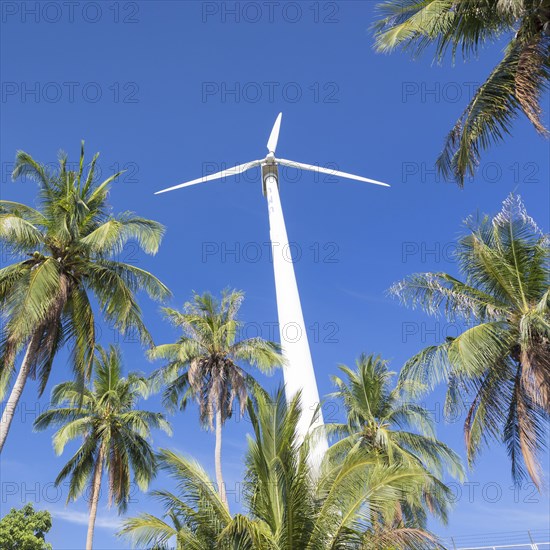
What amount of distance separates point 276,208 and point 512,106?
67.0ft

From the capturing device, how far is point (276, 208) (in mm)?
32438

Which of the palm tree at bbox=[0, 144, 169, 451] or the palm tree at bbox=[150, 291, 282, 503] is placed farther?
the palm tree at bbox=[150, 291, 282, 503]

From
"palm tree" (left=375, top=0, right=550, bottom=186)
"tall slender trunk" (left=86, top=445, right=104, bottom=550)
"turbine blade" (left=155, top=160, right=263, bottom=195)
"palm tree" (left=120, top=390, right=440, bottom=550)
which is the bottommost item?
"palm tree" (left=120, top=390, right=440, bottom=550)

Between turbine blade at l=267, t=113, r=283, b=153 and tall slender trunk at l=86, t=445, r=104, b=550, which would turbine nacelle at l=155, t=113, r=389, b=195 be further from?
tall slender trunk at l=86, t=445, r=104, b=550

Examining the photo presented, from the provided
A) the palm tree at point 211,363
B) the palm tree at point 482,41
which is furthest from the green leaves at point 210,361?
the palm tree at point 482,41

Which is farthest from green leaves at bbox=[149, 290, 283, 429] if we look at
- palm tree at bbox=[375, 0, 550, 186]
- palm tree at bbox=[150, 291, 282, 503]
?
palm tree at bbox=[375, 0, 550, 186]

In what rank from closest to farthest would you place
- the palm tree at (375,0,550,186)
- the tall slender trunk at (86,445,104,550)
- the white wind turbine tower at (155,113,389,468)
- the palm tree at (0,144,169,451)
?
the palm tree at (375,0,550,186) → the palm tree at (0,144,169,451) → the white wind turbine tower at (155,113,389,468) → the tall slender trunk at (86,445,104,550)

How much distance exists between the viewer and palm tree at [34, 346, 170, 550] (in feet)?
94.0

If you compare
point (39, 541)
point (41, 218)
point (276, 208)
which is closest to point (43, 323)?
point (41, 218)

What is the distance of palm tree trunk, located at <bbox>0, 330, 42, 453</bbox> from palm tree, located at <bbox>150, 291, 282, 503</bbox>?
11814mm

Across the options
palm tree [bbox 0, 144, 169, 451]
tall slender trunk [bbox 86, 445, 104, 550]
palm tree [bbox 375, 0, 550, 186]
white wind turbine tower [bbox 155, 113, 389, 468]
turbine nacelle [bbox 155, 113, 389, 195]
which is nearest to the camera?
palm tree [bbox 375, 0, 550, 186]

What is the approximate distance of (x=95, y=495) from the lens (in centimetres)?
2798

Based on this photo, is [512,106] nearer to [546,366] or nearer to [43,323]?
[546,366]

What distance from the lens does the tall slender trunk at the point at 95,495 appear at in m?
26.7
